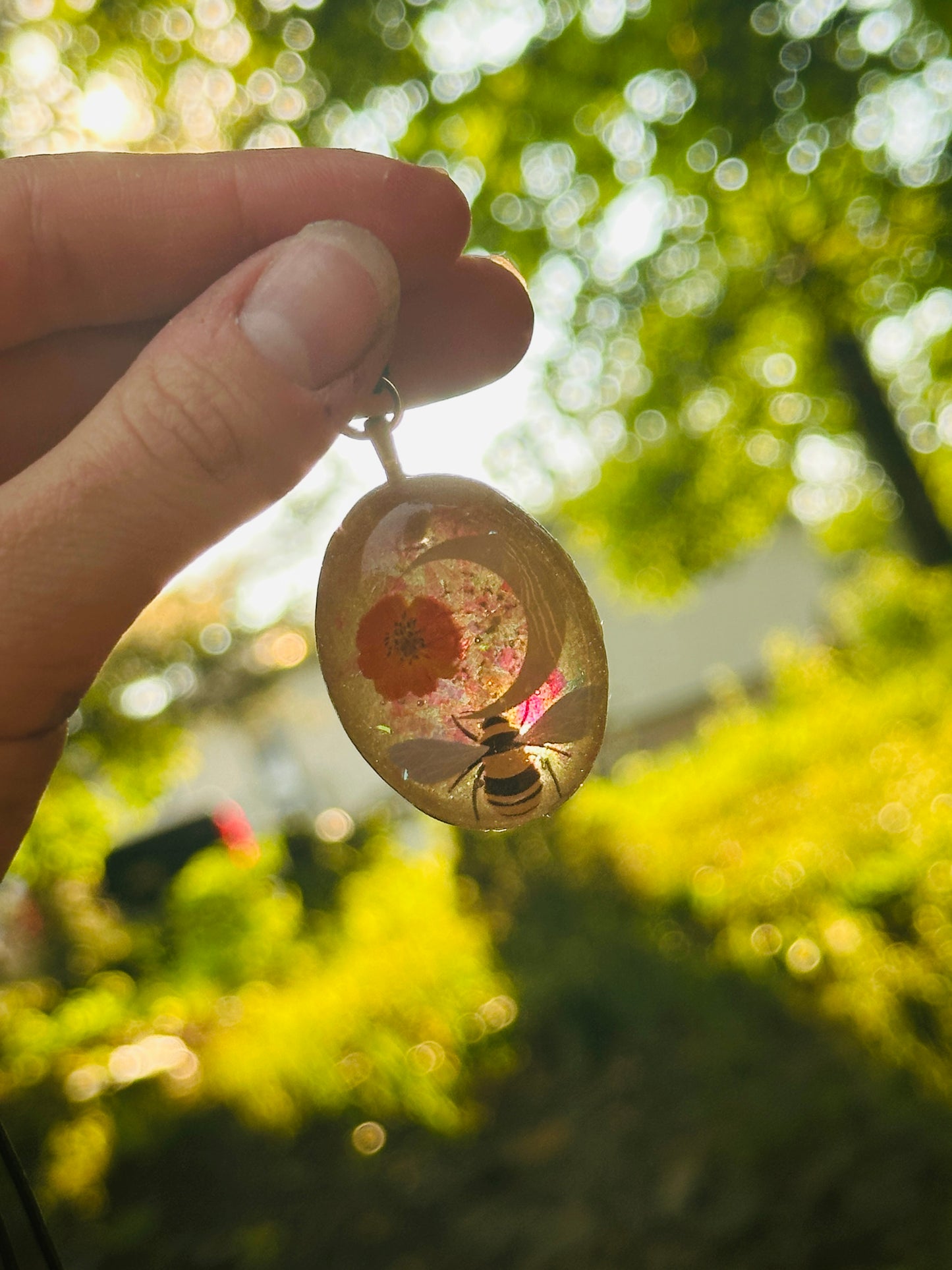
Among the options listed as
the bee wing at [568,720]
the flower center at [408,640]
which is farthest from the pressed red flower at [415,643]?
the bee wing at [568,720]

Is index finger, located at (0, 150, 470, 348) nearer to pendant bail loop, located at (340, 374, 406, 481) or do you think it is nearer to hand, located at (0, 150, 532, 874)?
hand, located at (0, 150, 532, 874)

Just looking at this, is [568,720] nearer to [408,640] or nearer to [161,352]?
[408,640]

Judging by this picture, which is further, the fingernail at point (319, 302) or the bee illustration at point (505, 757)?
the bee illustration at point (505, 757)

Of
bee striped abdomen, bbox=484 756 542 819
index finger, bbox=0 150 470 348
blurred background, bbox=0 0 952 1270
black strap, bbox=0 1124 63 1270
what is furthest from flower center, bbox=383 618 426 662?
blurred background, bbox=0 0 952 1270

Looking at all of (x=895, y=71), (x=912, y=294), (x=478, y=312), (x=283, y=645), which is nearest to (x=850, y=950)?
(x=478, y=312)

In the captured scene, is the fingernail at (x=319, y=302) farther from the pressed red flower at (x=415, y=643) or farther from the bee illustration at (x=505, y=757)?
the bee illustration at (x=505, y=757)

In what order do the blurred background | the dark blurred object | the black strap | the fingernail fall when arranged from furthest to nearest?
the dark blurred object → the blurred background → the black strap → the fingernail
